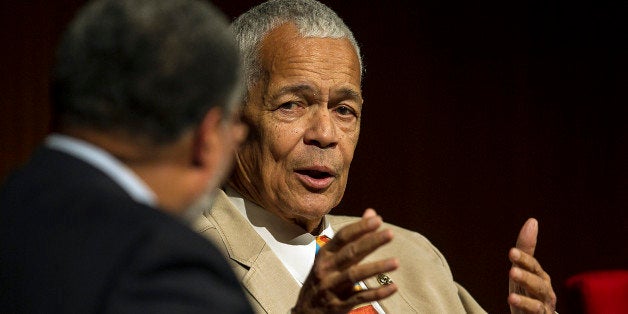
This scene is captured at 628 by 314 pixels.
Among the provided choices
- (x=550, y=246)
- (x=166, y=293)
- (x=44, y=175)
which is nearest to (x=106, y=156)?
(x=44, y=175)

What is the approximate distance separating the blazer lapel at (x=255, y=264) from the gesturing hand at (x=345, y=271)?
0.39 meters

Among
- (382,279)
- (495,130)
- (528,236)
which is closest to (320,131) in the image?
(382,279)

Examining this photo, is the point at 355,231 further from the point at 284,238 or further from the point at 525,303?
the point at 284,238

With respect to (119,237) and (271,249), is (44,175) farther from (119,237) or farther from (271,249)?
(271,249)

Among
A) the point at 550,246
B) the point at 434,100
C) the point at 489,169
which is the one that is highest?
the point at 434,100

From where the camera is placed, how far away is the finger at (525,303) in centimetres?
201

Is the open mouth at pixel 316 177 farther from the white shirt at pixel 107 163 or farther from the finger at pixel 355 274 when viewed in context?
the white shirt at pixel 107 163

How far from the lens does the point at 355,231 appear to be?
1.67m

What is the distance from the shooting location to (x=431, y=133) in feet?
11.3

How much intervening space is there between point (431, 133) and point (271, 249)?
133 centimetres

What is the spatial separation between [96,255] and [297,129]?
138 cm

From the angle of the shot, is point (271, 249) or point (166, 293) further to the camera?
point (271, 249)

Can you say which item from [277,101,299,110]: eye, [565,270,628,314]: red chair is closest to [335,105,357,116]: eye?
[277,101,299,110]: eye

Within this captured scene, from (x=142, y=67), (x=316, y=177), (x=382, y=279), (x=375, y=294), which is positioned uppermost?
(x=142, y=67)
